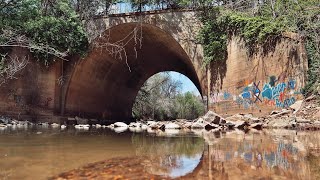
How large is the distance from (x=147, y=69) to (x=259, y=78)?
13.1m

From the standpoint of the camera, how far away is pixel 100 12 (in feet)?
58.3

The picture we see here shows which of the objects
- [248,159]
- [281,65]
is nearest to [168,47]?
[281,65]

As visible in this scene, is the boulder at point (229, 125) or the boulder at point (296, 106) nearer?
the boulder at point (296, 106)

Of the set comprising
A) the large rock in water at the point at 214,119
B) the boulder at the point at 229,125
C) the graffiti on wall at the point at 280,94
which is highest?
the graffiti on wall at the point at 280,94

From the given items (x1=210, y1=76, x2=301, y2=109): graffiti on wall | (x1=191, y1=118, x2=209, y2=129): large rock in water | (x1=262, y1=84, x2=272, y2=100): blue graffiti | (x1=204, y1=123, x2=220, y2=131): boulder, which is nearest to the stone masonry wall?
(x1=191, y1=118, x2=209, y2=129): large rock in water

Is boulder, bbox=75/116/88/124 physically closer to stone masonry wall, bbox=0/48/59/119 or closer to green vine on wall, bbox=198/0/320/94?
stone masonry wall, bbox=0/48/59/119

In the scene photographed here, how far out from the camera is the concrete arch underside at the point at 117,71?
17391 mm

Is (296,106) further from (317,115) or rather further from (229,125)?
(229,125)

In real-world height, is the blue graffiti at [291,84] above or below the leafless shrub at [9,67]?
below

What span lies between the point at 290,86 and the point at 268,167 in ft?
28.6

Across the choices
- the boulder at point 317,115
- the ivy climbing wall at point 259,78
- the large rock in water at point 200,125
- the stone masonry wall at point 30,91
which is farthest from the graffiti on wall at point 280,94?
the stone masonry wall at point 30,91

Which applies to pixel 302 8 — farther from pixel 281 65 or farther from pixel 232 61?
pixel 232 61

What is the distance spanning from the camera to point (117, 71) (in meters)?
21.5

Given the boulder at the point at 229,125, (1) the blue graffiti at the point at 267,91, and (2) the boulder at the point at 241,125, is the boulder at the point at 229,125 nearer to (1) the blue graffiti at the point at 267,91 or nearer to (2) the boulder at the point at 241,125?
(2) the boulder at the point at 241,125
